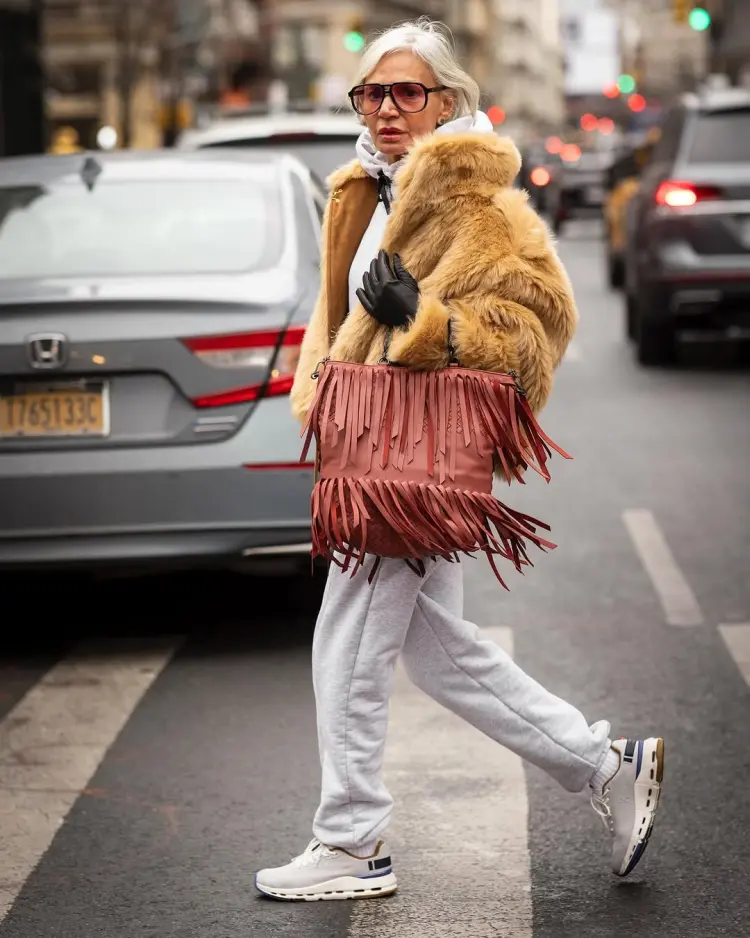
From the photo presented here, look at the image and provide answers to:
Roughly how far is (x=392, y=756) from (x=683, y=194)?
948cm

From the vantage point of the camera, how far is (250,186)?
7.23m

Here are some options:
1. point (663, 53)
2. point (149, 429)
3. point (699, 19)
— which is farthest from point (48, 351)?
point (663, 53)

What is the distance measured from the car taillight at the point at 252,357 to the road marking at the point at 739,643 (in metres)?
1.68

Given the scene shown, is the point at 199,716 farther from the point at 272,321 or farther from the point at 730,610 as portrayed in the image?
the point at 730,610

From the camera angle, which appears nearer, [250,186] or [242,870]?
[242,870]

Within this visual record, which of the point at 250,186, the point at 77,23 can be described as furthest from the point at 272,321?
the point at 77,23

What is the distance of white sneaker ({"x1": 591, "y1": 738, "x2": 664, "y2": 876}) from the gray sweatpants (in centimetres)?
6

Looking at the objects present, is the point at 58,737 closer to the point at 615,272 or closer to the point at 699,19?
the point at 615,272

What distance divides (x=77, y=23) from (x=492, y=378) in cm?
5315

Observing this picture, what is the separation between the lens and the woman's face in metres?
4.09

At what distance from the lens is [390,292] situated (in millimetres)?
3906

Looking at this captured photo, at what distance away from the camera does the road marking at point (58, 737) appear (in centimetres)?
469

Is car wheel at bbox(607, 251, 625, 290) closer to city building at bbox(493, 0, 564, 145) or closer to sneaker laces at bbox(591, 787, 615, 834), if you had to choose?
sneaker laces at bbox(591, 787, 615, 834)

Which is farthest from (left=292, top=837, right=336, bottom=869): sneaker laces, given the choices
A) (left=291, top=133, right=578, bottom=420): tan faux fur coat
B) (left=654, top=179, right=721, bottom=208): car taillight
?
(left=654, top=179, right=721, bottom=208): car taillight
